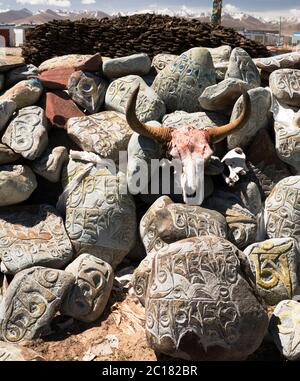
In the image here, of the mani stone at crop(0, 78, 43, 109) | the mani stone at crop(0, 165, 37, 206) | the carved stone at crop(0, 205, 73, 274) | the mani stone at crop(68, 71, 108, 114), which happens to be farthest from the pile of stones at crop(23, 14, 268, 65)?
the carved stone at crop(0, 205, 73, 274)

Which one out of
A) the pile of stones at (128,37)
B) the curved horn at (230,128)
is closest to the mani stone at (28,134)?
the curved horn at (230,128)

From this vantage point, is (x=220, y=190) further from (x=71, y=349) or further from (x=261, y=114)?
(x=71, y=349)

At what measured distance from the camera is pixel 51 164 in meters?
4.73

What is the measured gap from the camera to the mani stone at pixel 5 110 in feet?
15.9

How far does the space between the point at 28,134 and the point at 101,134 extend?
0.74 m

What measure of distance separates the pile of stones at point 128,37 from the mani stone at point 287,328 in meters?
4.45

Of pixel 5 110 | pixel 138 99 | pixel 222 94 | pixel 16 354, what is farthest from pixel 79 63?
pixel 16 354

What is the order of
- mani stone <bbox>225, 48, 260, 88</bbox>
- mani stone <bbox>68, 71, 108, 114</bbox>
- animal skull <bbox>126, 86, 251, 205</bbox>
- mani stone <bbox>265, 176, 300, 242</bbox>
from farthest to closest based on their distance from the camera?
mani stone <bbox>68, 71, 108, 114</bbox>, mani stone <bbox>225, 48, 260, 88</bbox>, mani stone <bbox>265, 176, 300, 242</bbox>, animal skull <bbox>126, 86, 251, 205</bbox>

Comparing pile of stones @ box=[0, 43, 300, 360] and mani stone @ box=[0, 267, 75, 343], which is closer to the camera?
pile of stones @ box=[0, 43, 300, 360]

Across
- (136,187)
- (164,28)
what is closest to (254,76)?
(136,187)

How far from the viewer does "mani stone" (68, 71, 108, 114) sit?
540 centimetres

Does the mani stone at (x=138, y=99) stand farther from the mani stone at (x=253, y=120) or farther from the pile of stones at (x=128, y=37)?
the pile of stones at (x=128, y=37)

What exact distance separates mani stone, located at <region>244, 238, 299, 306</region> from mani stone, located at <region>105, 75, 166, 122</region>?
1.90 metres

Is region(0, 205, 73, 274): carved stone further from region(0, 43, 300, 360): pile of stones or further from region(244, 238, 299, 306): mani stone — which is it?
region(244, 238, 299, 306): mani stone
